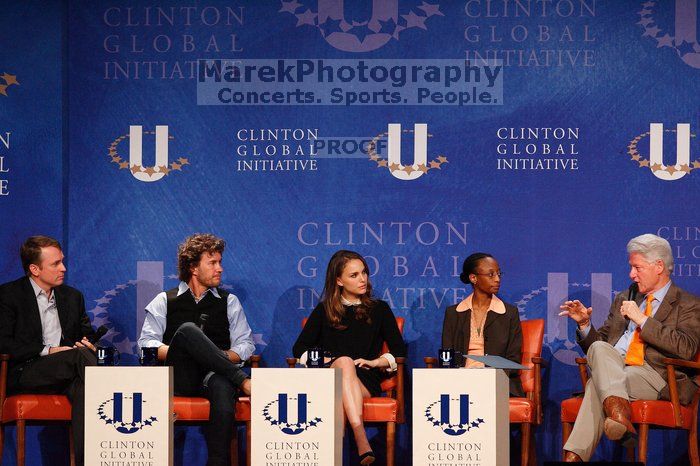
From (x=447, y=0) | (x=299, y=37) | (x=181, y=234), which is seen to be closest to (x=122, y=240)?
(x=181, y=234)

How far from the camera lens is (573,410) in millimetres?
5258

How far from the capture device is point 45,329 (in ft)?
18.3

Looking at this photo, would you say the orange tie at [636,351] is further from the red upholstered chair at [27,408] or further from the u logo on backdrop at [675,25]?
the red upholstered chair at [27,408]

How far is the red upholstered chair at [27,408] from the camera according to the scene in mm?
5250

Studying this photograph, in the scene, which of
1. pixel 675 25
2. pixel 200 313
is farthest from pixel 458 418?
pixel 675 25

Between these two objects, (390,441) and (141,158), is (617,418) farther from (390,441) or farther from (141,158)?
(141,158)

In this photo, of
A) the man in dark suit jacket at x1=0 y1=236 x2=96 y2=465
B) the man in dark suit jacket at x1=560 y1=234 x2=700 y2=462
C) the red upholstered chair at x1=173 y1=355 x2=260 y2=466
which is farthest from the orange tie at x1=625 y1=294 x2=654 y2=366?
the man in dark suit jacket at x1=0 y1=236 x2=96 y2=465

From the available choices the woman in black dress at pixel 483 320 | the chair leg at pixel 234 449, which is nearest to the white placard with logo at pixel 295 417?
the chair leg at pixel 234 449

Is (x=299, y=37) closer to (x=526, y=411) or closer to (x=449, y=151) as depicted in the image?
(x=449, y=151)

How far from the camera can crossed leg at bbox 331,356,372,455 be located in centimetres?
498

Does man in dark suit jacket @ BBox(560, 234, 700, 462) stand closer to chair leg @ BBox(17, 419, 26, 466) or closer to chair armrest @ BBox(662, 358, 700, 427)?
chair armrest @ BBox(662, 358, 700, 427)

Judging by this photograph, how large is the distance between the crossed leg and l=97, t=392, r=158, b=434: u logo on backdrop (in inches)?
40.3

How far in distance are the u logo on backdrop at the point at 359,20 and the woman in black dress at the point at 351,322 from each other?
143 centimetres

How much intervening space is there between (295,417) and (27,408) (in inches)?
66.0
